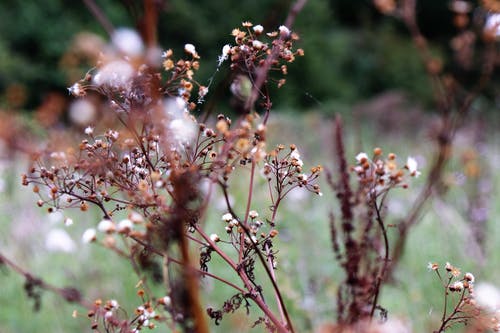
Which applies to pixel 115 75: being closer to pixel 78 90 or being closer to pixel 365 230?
pixel 78 90

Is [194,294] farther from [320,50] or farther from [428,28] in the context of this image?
[428,28]

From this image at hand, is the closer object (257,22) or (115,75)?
(115,75)

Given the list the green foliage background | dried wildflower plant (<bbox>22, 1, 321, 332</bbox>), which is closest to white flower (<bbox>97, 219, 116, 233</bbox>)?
dried wildflower plant (<bbox>22, 1, 321, 332</bbox>)

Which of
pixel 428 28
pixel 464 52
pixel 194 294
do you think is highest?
pixel 428 28

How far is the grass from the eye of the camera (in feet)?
12.5

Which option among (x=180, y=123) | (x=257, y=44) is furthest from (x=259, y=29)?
(x=180, y=123)

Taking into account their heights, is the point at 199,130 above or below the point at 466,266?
below

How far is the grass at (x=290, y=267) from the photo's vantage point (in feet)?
12.5

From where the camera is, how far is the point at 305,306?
12.0 feet

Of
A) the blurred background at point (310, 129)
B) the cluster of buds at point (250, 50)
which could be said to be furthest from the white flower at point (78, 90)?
the cluster of buds at point (250, 50)

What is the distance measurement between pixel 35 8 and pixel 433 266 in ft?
70.1

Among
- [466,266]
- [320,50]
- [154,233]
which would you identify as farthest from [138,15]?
[320,50]

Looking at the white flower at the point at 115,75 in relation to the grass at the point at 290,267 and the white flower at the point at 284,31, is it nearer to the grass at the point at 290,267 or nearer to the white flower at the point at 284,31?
the white flower at the point at 284,31

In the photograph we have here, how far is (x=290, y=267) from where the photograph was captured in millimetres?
4195
